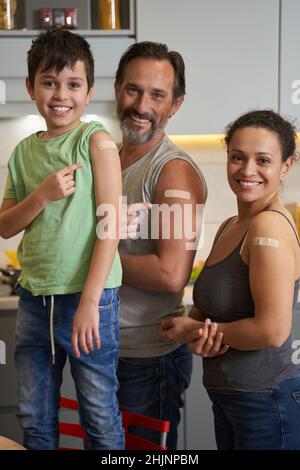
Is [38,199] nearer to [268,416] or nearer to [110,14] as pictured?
[268,416]

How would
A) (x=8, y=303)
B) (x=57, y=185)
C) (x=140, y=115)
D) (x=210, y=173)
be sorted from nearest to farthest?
(x=57, y=185) < (x=140, y=115) < (x=8, y=303) < (x=210, y=173)

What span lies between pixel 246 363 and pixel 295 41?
140 cm

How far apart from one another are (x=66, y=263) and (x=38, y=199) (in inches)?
5.0

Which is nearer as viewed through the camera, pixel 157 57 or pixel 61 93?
pixel 61 93

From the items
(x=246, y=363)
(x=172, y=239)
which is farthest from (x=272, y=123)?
(x=246, y=363)

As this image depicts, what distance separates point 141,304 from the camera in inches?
61.2

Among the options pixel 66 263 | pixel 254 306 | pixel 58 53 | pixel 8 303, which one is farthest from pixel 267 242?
pixel 8 303

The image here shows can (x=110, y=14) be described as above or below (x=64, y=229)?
above

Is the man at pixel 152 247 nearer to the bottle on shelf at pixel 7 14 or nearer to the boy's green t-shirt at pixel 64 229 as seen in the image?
the boy's green t-shirt at pixel 64 229

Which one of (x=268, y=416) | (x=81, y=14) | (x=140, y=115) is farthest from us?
(x=81, y=14)

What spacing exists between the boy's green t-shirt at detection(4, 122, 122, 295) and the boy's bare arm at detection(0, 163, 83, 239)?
3cm

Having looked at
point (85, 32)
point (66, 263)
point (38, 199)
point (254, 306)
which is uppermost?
point (85, 32)

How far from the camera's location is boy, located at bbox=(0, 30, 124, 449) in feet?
4.23

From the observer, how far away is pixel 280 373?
53.4 inches
